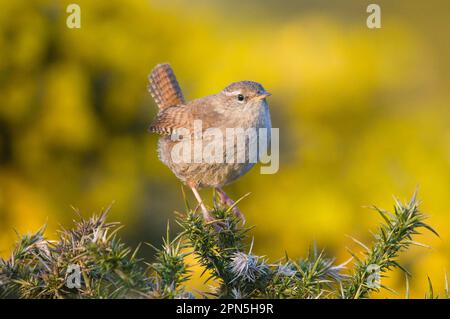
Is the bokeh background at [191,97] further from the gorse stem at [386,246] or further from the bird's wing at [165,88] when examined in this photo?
the gorse stem at [386,246]

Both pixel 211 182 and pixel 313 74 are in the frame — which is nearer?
pixel 211 182

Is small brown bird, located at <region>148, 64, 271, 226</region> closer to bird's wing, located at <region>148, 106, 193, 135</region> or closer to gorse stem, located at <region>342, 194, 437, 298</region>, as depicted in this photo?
bird's wing, located at <region>148, 106, 193, 135</region>

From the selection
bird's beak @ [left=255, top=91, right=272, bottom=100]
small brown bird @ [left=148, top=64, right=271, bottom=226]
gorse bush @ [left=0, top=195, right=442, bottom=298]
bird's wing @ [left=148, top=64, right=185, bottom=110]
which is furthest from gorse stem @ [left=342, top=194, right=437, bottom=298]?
bird's wing @ [left=148, top=64, right=185, bottom=110]

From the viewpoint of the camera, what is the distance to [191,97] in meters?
5.80

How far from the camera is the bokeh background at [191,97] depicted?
5488mm

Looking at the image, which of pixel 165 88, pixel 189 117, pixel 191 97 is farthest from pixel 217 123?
pixel 191 97

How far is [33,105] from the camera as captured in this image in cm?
564

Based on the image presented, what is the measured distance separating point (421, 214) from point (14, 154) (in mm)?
4193

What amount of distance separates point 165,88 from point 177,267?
2934 millimetres

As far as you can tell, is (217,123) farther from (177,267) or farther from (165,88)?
(177,267)

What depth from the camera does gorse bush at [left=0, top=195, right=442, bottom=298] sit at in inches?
77.6

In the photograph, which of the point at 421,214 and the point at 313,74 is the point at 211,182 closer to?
the point at 421,214

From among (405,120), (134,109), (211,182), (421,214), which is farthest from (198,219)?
(405,120)

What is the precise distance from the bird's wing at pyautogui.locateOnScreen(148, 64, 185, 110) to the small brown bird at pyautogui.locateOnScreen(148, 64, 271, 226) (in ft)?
1.21
